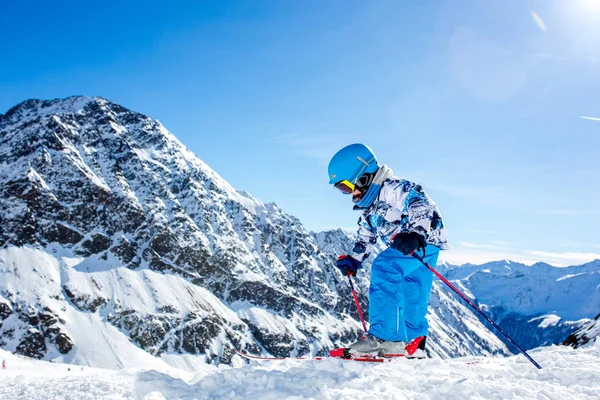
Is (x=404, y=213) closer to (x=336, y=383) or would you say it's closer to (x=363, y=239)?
(x=363, y=239)

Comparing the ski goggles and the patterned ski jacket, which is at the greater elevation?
the ski goggles

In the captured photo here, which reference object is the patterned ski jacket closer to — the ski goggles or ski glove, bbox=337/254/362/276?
the ski goggles

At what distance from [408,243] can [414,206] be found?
78 centimetres

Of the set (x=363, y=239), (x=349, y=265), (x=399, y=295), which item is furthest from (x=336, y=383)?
(x=363, y=239)

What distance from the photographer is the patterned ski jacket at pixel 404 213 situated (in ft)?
21.5

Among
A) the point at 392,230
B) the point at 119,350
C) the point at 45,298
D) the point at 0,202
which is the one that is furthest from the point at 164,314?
the point at 392,230

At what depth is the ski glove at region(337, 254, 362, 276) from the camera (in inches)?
316

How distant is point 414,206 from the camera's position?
21.7 ft

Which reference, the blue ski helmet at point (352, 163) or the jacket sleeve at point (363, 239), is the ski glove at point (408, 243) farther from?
the jacket sleeve at point (363, 239)

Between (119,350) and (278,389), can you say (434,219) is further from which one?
(119,350)

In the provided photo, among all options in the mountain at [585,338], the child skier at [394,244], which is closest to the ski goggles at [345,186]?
the child skier at [394,244]

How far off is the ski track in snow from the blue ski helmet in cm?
308

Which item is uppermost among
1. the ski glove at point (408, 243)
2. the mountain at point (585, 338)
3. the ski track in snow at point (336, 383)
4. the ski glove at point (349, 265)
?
the ski glove at point (408, 243)

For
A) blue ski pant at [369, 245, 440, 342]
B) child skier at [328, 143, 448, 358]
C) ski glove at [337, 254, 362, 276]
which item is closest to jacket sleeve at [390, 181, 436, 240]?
child skier at [328, 143, 448, 358]
